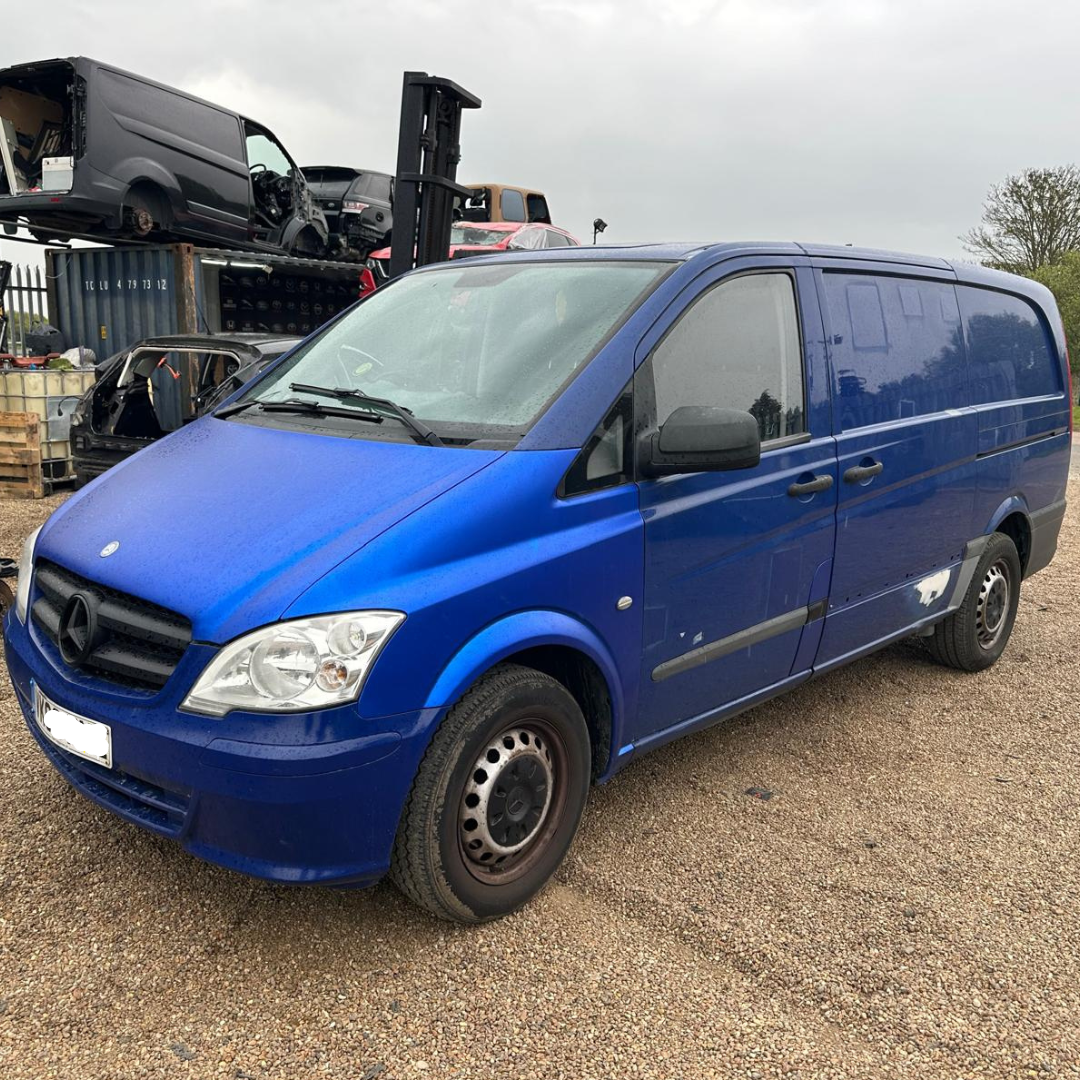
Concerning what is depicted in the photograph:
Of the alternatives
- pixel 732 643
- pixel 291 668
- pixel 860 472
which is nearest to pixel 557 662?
pixel 732 643

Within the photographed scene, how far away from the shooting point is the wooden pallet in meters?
8.85

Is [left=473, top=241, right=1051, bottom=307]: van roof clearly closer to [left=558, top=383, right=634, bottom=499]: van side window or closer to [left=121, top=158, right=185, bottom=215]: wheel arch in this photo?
[left=558, top=383, right=634, bottom=499]: van side window

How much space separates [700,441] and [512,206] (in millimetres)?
15620

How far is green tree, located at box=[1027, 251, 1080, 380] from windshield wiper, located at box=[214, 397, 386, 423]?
28.4 meters

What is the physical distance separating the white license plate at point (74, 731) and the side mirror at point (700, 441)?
5.31 feet

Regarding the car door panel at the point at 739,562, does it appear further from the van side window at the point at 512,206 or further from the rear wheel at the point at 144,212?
the van side window at the point at 512,206

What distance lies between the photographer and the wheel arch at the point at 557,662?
2.44m

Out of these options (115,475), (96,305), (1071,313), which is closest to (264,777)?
(115,475)

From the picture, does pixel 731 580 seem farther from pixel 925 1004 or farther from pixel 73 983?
pixel 73 983

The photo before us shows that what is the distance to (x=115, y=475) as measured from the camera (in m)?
3.24

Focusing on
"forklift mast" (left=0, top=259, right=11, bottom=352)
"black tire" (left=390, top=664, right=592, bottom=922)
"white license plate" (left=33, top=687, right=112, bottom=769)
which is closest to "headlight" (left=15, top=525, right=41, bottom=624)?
"white license plate" (left=33, top=687, right=112, bottom=769)

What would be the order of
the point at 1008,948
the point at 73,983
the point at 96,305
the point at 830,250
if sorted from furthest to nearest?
the point at 96,305, the point at 830,250, the point at 1008,948, the point at 73,983

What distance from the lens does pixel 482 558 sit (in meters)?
2.53

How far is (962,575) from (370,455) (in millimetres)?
3069
